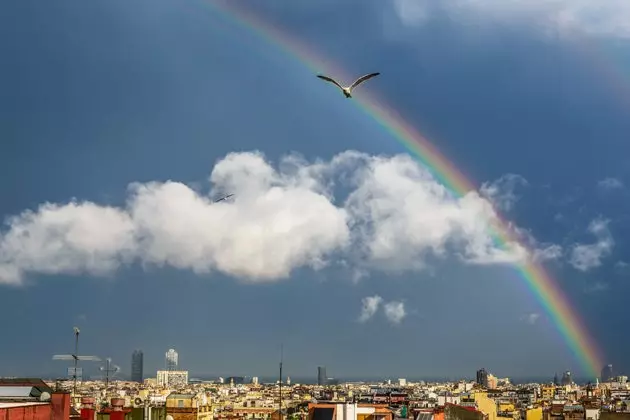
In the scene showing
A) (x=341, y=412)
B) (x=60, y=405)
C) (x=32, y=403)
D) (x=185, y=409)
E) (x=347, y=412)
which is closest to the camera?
(x=32, y=403)

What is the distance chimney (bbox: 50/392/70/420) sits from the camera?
28.3 meters

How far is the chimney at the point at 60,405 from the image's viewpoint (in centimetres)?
2834

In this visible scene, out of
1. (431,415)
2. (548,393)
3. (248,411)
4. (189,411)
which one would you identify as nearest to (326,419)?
(431,415)

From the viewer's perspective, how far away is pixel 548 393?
652 ft

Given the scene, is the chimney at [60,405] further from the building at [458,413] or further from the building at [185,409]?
the building at [458,413]

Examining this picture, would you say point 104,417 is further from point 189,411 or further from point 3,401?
point 189,411

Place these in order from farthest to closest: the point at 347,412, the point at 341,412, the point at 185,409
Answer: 1. the point at 185,409
2. the point at 347,412
3. the point at 341,412

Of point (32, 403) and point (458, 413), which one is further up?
point (32, 403)

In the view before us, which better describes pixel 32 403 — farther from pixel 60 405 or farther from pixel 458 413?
pixel 458 413

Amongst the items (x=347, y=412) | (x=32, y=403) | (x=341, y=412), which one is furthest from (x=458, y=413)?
(x=32, y=403)

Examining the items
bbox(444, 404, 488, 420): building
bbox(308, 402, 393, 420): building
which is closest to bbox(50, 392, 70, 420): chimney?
bbox(308, 402, 393, 420): building

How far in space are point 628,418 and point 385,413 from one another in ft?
51.3

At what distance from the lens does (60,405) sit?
28.7 meters

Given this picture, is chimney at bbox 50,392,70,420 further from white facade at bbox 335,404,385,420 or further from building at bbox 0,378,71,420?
white facade at bbox 335,404,385,420
